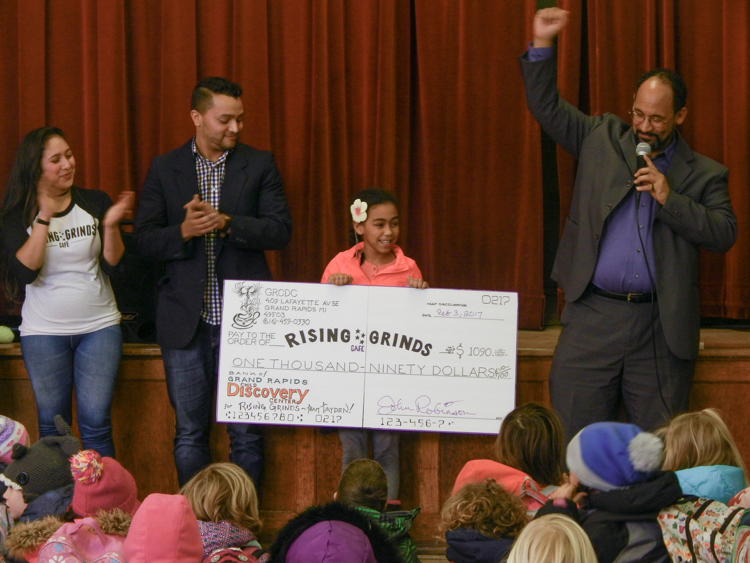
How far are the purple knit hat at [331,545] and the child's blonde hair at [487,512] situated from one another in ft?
1.09

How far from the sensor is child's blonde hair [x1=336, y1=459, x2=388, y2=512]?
2.49 m

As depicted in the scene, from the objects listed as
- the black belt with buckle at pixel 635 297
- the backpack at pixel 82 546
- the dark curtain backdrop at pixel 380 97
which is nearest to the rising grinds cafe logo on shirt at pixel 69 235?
the dark curtain backdrop at pixel 380 97

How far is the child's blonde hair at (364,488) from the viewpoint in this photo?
2492mm

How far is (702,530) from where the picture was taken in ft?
6.60

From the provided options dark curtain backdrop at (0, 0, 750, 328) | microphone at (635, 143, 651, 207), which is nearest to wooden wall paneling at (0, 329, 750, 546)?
dark curtain backdrop at (0, 0, 750, 328)

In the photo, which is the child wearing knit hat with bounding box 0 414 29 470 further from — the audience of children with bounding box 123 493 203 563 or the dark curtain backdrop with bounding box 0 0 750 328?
the dark curtain backdrop with bounding box 0 0 750 328

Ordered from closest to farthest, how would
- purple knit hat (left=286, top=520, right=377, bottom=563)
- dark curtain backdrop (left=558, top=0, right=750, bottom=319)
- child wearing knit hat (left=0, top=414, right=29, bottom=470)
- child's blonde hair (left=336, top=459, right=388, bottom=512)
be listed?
1. purple knit hat (left=286, top=520, right=377, bottom=563)
2. child's blonde hair (left=336, top=459, right=388, bottom=512)
3. child wearing knit hat (left=0, top=414, right=29, bottom=470)
4. dark curtain backdrop (left=558, top=0, right=750, bottom=319)

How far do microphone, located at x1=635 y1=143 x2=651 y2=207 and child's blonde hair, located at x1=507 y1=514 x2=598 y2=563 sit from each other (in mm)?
1733

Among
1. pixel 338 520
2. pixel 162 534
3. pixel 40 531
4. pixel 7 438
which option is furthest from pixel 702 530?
pixel 7 438

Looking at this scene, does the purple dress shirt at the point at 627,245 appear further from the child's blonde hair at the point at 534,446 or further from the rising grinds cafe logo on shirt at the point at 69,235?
the rising grinds cafe logo on shirt at the point at 69,235

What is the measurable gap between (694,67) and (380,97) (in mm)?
1510

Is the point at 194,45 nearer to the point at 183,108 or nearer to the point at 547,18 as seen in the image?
the point at 183,108

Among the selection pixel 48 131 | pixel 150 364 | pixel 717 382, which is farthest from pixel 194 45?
pixel 717 382

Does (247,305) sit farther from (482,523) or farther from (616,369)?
(482,523)
